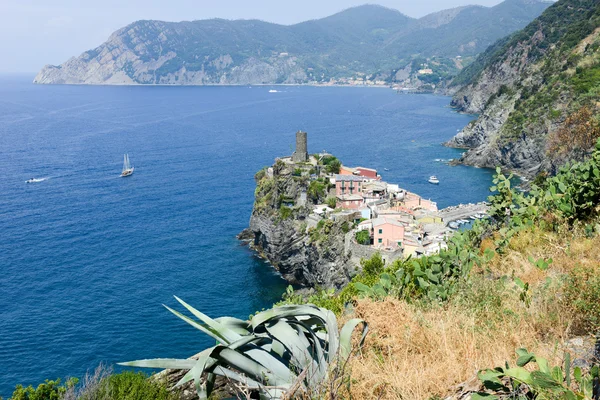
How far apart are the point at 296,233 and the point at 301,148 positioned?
11.7 meters

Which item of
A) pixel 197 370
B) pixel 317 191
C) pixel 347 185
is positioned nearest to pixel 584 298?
pixel 197 370

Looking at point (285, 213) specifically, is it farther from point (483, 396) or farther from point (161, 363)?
point (483, 396)

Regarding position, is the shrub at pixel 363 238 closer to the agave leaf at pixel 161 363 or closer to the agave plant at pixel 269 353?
the agave plant at pixel 269 353

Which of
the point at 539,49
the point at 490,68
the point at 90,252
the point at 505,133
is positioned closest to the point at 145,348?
the point at 90,252

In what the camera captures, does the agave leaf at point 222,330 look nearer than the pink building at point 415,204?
Yes

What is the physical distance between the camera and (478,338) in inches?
201

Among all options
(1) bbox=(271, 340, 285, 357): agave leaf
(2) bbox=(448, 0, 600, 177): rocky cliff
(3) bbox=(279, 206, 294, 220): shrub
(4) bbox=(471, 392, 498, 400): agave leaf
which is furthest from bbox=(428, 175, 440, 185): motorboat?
(4) bbox=(471, 392, 498, 400): agave leaf

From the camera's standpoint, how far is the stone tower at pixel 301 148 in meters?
49.8

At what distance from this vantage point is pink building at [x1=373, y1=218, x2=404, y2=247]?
3406 cm

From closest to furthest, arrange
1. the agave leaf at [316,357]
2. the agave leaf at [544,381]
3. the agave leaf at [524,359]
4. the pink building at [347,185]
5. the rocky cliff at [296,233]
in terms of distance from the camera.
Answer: the agave leaf at [544,381]
the agave leaf at [524,359]
the agave leaf at [316,357]
the rocky cliff at [296,233]
the pink building at [347,185]

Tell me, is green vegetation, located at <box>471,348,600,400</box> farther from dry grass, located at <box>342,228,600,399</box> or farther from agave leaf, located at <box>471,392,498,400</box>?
dry grass, located at <box>342,228,600,399</box>

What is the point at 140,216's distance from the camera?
54.7 metres

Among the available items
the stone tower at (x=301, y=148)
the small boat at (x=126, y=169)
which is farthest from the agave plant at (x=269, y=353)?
the small boat at (x=126, y=169)

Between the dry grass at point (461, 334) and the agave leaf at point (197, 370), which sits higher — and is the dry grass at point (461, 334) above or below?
below
